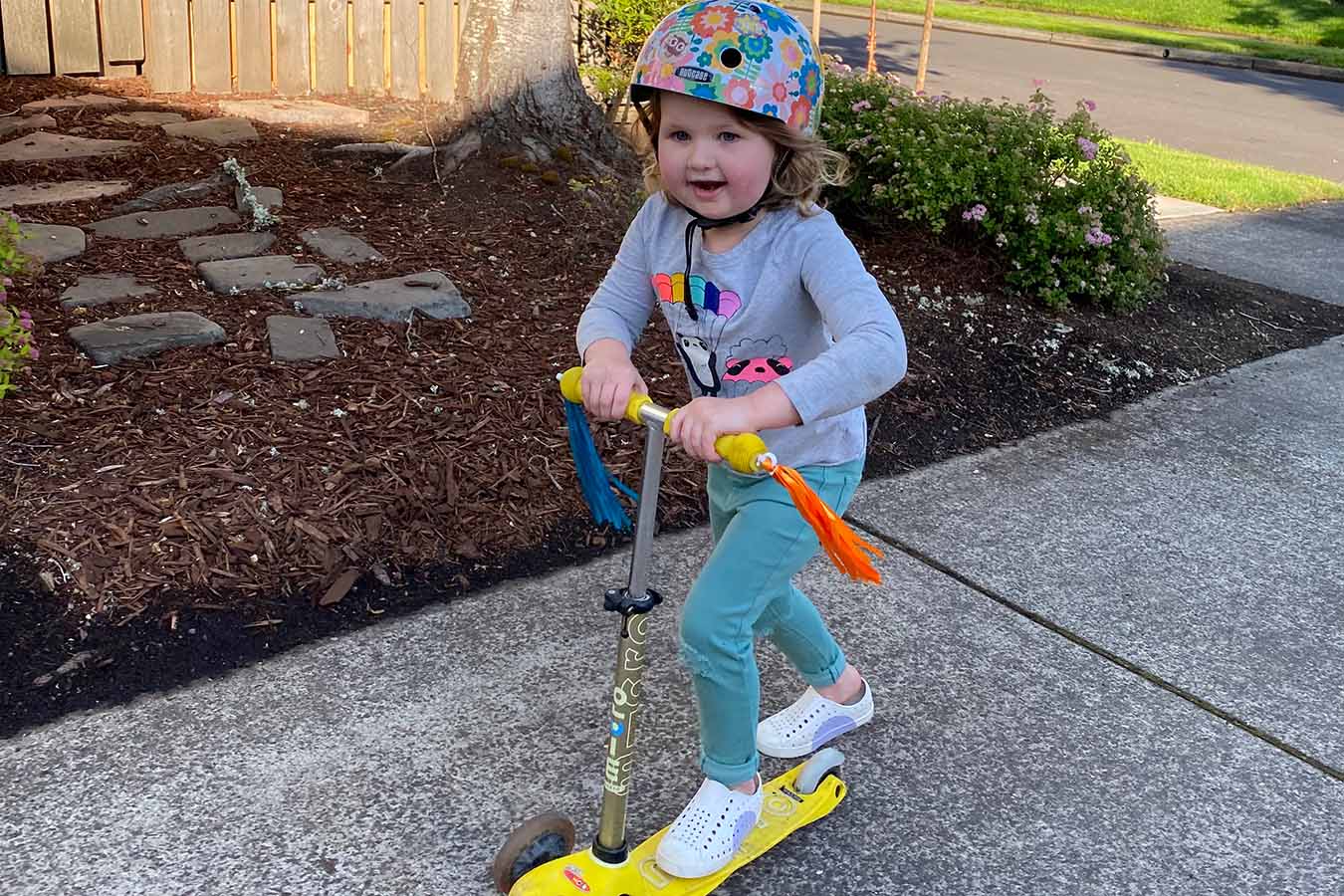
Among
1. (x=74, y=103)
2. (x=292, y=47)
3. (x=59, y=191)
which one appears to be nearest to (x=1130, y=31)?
(x=292, y=47)

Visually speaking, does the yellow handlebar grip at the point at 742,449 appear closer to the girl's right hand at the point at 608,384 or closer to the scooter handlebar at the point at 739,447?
the scooter handlebar at the point at 739,447

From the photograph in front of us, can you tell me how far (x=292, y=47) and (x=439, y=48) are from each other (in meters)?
0.87

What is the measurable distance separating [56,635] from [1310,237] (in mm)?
7538

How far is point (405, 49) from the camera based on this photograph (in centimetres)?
761

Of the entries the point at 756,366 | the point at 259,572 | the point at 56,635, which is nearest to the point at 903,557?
the point at 756,366

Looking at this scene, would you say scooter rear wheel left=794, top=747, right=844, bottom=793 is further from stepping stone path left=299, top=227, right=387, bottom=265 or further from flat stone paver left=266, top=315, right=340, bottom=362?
stepping stone path left=299, top=227, right=387, bottom=265

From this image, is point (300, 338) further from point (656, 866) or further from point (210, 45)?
point (210, 45)

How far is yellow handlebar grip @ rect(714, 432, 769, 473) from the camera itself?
70.9 inches

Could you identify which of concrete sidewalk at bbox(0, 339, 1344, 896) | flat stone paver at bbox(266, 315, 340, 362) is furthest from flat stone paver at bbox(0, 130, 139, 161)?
concrete sidewalk at bbox(0, 339, 1344, 896)

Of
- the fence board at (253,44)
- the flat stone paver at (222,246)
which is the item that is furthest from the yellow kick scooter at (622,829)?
the fence board at (253,44)

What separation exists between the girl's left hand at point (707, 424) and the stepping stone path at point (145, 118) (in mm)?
5383

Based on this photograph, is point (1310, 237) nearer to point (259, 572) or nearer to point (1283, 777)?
point (1283, 777)

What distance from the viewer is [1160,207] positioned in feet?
26.5

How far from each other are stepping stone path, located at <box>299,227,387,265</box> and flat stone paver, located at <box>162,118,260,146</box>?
4.82ft
